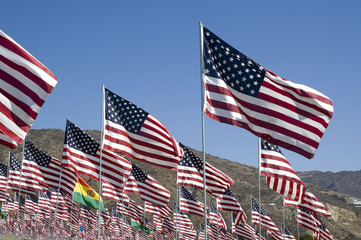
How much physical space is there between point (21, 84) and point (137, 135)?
19.7 ft

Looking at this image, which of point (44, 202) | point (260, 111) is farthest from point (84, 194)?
point (44, 202)

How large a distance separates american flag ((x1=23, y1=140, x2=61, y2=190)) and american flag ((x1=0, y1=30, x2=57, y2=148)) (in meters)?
14.5

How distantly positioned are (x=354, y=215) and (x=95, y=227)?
7266 centimetres

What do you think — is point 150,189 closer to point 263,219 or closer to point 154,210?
point 154,210

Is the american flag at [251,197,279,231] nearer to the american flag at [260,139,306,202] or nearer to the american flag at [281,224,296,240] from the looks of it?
the american flag at [281,224,296,240]

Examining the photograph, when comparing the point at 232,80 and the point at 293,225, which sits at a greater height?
the point at 232,80

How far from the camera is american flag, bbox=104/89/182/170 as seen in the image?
16.0m

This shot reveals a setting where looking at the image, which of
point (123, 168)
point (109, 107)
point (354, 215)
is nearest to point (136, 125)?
point (109, 107)

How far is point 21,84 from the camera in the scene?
1112 centimetres

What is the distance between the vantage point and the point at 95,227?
45594mm

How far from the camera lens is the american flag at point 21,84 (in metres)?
11.0

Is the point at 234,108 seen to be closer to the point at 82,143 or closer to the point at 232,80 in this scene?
the point at 232,80

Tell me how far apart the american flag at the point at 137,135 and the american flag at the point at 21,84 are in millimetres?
5506

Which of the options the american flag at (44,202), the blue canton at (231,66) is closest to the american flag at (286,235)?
the american flag at (44,202)
